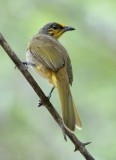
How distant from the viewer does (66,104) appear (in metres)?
4.81

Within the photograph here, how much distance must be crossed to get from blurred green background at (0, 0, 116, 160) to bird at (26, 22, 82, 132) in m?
1.49

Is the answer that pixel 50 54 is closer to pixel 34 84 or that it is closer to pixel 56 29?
pixel 34 84

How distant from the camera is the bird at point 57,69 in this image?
4664mm

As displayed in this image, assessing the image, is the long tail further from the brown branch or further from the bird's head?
the bird's head

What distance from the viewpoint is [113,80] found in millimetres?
7531

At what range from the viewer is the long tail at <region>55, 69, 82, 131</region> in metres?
4.40

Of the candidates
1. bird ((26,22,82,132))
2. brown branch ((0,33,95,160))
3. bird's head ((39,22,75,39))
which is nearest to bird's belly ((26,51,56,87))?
A: bird ((26,22,82,132))

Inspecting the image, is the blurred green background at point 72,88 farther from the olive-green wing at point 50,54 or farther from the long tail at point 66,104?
the long tail at point 66,104

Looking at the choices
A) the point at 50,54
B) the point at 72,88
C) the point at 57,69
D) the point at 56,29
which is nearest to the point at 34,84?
the point at 57,69

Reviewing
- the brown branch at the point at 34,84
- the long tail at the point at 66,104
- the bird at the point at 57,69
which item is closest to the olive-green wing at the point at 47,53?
the bird at the point at 57,69

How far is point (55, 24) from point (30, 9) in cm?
144

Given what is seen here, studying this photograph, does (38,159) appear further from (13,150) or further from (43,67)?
(43,67)

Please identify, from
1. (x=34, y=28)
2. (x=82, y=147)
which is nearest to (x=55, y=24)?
(x=34, y=28)

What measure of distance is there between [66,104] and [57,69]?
17.5 inches
